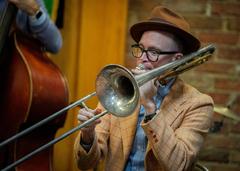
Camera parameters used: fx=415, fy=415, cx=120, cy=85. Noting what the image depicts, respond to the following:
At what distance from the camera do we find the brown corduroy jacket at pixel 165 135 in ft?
4.46

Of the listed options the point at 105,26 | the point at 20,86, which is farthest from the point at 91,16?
the point at 20,86

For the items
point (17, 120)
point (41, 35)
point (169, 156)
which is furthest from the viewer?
point (41, 35)

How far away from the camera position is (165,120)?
4.62ft

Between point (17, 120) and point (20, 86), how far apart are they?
0.45 feet

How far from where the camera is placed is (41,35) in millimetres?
1788

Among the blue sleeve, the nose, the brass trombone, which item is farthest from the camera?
the blue sleeve

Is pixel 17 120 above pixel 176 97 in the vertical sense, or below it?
below

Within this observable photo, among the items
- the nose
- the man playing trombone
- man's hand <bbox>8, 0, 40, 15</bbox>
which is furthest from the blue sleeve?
the nose

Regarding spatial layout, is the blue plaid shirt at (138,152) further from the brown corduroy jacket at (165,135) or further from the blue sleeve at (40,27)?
the blue sleeve at (40,27)

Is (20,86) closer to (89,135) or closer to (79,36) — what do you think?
(89,135)

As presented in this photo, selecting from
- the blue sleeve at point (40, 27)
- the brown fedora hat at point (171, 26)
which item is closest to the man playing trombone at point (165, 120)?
the brown fedora hat at point (171, 26)

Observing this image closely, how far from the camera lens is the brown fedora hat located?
5.08ft

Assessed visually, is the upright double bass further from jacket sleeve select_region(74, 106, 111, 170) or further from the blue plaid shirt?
the blue plaid shirt

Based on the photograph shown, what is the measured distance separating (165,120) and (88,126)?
0.87 feet
